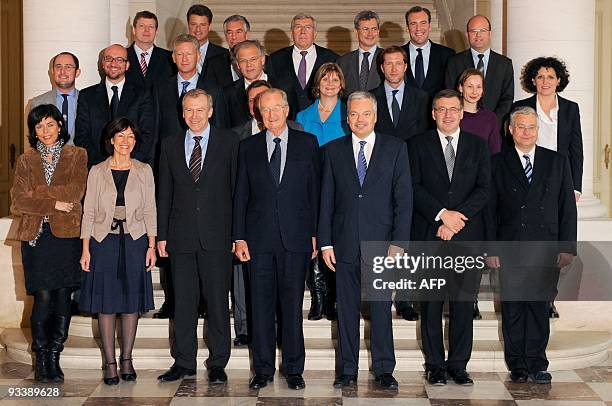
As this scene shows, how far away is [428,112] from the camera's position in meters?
7.85

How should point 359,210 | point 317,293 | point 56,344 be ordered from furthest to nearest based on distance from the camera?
point 317,293 → point 56,344 → point 359,210

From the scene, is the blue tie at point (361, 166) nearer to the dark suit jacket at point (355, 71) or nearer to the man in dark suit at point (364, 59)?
the man in dark suit at point (364, 59)

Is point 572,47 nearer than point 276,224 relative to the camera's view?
No

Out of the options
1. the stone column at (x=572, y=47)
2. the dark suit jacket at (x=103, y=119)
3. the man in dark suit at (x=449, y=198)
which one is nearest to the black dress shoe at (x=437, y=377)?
the man in dark suit at (x=449, y=198)

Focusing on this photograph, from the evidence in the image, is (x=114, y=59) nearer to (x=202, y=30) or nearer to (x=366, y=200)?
(x=202, y=30)

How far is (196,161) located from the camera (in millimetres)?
7160

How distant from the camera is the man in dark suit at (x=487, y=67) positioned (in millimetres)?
8156

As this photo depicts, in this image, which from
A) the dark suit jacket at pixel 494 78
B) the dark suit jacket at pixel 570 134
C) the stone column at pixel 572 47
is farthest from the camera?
the stone column at pixel 572 47

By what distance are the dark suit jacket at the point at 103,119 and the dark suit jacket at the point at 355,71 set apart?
1404 millimetres

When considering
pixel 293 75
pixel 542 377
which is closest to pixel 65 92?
pixel 293 75

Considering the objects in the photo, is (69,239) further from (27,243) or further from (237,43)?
(237,43)

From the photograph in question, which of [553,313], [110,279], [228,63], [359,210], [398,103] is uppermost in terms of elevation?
[228,63]

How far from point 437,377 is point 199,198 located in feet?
5.82

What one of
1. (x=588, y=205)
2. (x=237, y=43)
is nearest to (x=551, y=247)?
(x=588, y=205)
